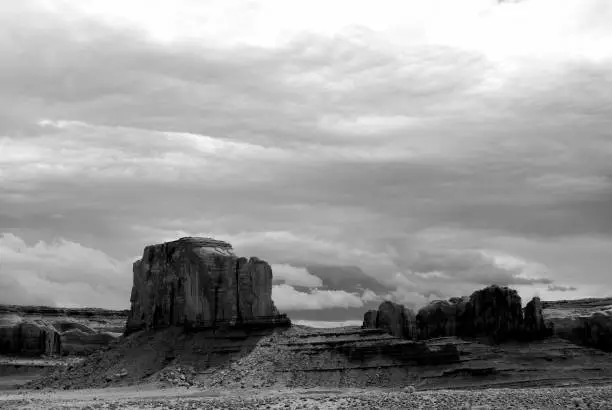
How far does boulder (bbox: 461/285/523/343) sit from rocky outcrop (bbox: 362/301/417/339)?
22.5 ft

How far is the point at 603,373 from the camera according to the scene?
103938 mm

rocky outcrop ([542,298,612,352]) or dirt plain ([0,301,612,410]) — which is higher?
rocky outcrop ([542,298,612,352])

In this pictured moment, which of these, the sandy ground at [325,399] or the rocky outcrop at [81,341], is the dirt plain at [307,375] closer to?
the sandy ground at [325,399]

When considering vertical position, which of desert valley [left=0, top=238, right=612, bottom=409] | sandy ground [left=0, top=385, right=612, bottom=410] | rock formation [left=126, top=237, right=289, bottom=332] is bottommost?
sandy ground [left=0, top=385, right=612, bottom=410]

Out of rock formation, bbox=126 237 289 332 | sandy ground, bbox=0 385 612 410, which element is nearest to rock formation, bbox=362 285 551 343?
rock formation, bbox=126 237 289 332

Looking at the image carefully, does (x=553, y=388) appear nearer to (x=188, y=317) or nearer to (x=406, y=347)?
(x=406, y=347)

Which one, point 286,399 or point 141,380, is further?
point 141,380

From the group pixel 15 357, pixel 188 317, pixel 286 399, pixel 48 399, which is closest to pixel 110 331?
pixel 15 357

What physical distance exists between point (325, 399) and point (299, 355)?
15006mm

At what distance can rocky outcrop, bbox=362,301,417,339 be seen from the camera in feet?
398

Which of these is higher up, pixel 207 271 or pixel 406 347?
pixel 207 271

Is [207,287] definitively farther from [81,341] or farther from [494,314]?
[81,341]

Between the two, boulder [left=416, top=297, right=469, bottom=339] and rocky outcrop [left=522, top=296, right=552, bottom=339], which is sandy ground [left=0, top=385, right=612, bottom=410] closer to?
rocky outcrop [left=522, top=296, right=552, bottom=339]

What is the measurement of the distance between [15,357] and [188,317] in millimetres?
61708
